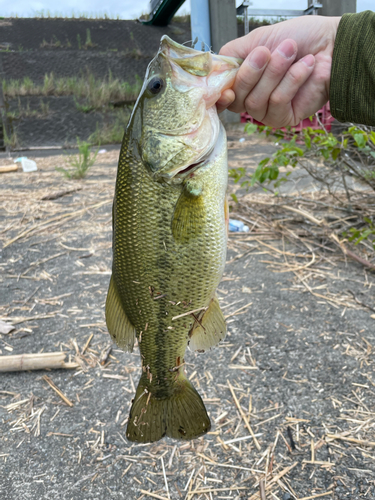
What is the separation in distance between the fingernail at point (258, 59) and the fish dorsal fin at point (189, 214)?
0.45m

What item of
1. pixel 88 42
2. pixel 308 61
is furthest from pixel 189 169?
pixel 88 42

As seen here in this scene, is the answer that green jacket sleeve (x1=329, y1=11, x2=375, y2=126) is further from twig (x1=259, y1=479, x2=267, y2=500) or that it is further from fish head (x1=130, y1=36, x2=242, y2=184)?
twig (x1=259, y1=479, x2=267, y2=500)

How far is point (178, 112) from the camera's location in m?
1.12

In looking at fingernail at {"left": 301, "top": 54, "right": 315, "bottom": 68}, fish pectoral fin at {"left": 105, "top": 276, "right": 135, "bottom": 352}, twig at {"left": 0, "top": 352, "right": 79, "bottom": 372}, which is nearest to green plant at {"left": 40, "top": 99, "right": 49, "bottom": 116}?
twig at {"left": 0, "top": 352, "right": 79, "bottom": 372}

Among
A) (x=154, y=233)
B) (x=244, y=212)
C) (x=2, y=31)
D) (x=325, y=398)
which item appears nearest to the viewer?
(x=154, y=233)

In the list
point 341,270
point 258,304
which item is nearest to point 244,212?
point 341,270

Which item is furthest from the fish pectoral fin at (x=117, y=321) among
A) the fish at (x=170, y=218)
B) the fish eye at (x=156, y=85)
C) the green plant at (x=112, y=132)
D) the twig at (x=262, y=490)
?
the green plant at (x=112, y=132)

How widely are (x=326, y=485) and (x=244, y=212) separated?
2959mm

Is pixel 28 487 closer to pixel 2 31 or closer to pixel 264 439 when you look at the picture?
pixel 264 439

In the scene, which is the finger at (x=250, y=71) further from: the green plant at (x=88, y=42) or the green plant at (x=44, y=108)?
the green plant at (x=88, y=42)

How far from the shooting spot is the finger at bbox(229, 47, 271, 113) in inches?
46.1

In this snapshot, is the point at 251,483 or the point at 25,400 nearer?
the point at 251,483

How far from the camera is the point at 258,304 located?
2.63m

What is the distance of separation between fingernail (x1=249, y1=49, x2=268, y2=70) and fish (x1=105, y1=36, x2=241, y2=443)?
6 centimetres
